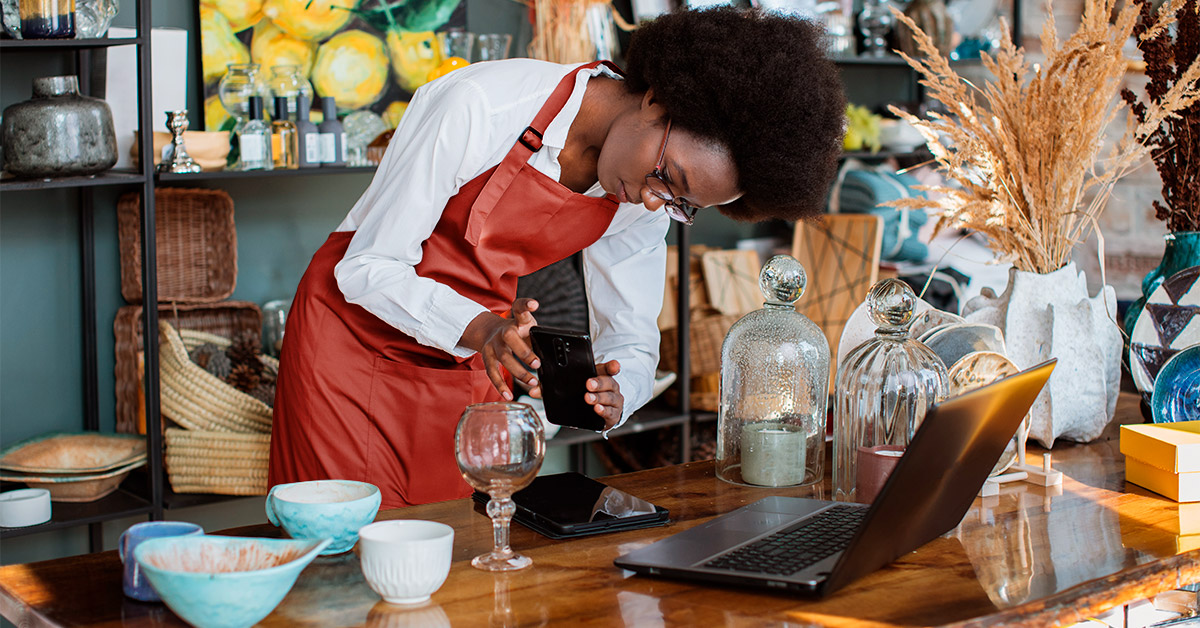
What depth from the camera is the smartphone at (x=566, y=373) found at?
4.70 feet

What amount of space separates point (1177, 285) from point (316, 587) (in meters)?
1.48

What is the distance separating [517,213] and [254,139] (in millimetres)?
1223

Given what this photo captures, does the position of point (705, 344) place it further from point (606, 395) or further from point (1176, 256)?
point (606, 395)

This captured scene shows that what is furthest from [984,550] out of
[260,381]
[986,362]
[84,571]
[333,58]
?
[333,58]

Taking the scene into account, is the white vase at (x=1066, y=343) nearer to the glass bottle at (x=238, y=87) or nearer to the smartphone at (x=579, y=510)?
the smartphone at (x=579, y=510)

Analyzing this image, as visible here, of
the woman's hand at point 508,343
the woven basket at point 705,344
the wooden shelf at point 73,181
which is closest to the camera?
the woman's hand at point 508,343

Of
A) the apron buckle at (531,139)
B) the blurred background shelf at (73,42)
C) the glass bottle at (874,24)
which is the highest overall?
the glass bottle at (874,24)

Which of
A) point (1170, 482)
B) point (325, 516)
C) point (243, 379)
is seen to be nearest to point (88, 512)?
point (243, 379)

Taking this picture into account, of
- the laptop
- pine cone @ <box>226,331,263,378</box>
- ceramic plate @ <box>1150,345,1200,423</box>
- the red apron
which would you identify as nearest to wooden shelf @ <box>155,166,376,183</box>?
pine cone @ <box>226,331,263,378</box>

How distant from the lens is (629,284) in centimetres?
196

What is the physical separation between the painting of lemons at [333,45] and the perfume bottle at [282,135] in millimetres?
114

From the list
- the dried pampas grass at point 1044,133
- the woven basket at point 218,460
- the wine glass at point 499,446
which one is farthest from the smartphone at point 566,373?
the woven basket at point 218,460

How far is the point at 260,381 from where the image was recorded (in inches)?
112

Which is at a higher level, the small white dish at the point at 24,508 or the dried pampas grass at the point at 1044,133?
the dried pampas grass at the point at 1044,133
